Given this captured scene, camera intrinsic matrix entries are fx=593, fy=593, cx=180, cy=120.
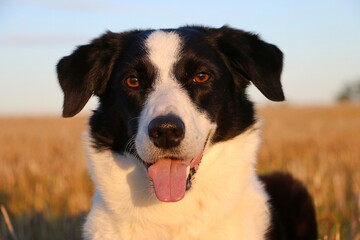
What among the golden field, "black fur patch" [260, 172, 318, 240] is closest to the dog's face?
the golden field

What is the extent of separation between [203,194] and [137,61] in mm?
1005

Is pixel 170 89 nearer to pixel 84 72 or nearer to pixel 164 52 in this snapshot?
pixel 164 52

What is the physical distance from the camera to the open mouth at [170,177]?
149 inches

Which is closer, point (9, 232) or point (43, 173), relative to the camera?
point (9, 232)

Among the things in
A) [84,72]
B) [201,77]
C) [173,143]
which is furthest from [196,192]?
[84,72]

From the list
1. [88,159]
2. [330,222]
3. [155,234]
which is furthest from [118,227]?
[330,222]

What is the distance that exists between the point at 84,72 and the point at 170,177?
3.34 ft

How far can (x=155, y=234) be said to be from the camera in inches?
156

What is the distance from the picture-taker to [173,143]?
12.0 ft

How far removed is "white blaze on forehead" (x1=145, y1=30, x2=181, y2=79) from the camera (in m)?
4.00

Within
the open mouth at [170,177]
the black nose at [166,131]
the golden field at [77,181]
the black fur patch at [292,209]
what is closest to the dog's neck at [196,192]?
the open mouth at [170,177]

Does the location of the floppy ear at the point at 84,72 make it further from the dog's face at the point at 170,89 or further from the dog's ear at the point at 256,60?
the dog's ear at the point at 256,60

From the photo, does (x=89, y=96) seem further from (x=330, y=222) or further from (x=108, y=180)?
(x=330, y=222)

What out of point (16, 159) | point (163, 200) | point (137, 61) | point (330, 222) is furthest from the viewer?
point (16, 159)
